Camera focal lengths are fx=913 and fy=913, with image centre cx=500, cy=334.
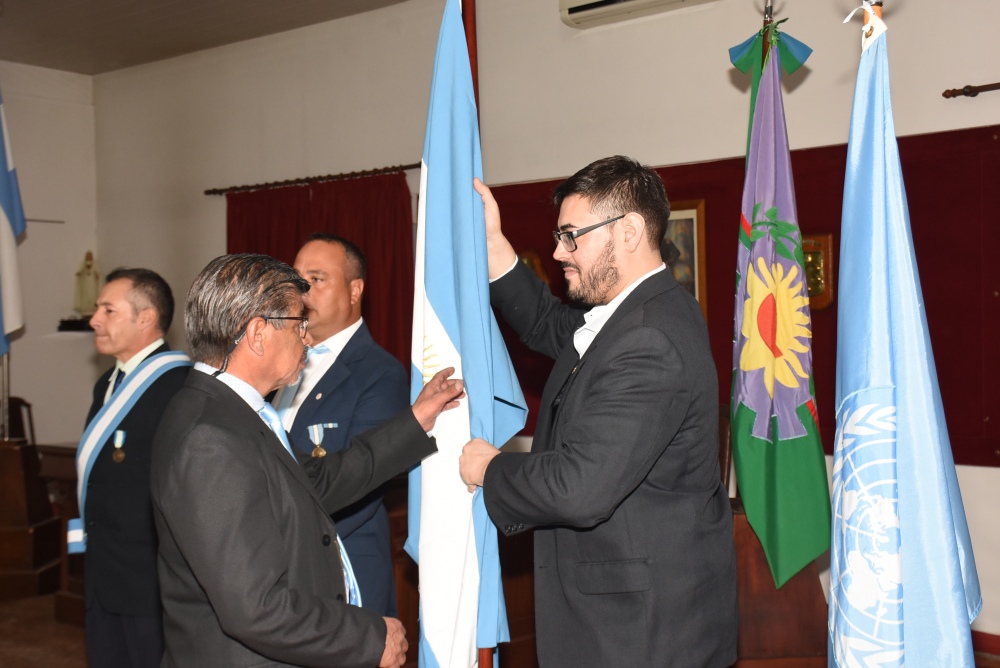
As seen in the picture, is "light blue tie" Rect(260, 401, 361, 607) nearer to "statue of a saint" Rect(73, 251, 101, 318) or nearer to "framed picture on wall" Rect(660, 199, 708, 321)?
"framed picture on wall" Rect(660, 199, 708, 321)

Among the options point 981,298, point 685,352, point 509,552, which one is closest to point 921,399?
point 685,352

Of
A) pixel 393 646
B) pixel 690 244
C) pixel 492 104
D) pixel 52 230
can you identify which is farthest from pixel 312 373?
pixel 52 230

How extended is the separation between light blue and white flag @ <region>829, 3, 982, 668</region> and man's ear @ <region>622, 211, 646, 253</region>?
59 centimetres

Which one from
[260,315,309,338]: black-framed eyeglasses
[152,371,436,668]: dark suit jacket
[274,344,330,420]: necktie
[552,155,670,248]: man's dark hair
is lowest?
[152,371,436,668]: dark suit jacket

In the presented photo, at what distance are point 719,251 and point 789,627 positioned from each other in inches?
81.5

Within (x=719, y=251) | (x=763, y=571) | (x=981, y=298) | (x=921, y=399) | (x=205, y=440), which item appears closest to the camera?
(x=205, y=440)

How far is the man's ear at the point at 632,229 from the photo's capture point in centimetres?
197

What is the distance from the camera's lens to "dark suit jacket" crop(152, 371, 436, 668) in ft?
5.10

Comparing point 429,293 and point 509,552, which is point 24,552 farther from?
point 429,293

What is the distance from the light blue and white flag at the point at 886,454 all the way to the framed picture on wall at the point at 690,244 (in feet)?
8.14

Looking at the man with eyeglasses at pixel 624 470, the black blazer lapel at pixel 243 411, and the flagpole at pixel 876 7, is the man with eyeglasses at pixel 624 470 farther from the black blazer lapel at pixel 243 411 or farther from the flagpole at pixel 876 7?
the flagpole at pixel 876 7

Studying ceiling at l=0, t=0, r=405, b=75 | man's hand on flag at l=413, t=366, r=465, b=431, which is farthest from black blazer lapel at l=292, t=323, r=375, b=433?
ceiling at l=0, t=0, r=405, b=75

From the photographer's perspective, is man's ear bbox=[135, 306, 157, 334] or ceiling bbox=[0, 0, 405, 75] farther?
ceiling bbox=[0, 0, 405, 75]

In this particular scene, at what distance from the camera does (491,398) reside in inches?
85.7
